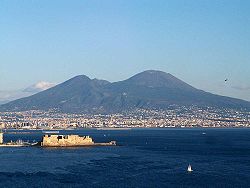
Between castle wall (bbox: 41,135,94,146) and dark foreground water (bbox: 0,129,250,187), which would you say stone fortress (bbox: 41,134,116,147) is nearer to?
castle wall (bbox: 41,135,94,146)

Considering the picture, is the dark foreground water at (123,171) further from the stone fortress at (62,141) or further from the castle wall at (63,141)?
the castle wall at (63,141)

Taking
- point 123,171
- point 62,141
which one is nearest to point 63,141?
point 62,141

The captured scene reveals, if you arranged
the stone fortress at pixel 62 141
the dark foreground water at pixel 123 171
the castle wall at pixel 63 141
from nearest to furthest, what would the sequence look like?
1. the dark foreground water at pixel 123 171
2. the stone fortress at pixel 62 141
3. the castle wall at pixel 63 141

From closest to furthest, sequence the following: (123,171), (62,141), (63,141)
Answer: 1. (123,171)
2. (62,141)
3. (63,141)

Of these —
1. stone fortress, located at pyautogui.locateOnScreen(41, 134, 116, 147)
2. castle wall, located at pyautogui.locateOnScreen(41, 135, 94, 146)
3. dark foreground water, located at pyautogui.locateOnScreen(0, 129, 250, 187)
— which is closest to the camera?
dark foreground water, located at pyautogui.locateOnScreen(0, 129, 250, 187)

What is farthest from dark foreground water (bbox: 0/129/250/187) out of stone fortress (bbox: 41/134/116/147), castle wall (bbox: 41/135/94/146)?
castle wall (bbox: 41/135/94/146)

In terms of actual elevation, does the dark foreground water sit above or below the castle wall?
below

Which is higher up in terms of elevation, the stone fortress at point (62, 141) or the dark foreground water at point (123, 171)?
the stone fortress at point (62, 141)

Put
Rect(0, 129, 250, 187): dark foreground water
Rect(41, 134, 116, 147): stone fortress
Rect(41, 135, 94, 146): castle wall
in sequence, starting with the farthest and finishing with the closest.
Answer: Rect(41, 135, 94, 146): castle wall < Rect(41, 134, 116, 147): stone fortress < Rect(0, 129, 250, 187): dark foreground water

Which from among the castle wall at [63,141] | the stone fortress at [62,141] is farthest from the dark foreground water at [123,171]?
the castle wall at [63,141]

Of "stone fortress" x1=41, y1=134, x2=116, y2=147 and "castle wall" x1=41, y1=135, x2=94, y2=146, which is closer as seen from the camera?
"stone fortress" x1=41, y1=134, x2=116, y2=147

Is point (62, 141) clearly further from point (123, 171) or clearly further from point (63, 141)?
point (123, 171)

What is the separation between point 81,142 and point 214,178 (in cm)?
8707

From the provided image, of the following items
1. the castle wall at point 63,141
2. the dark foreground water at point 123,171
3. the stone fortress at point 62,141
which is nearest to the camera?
the dark foreground water at point 123,171
